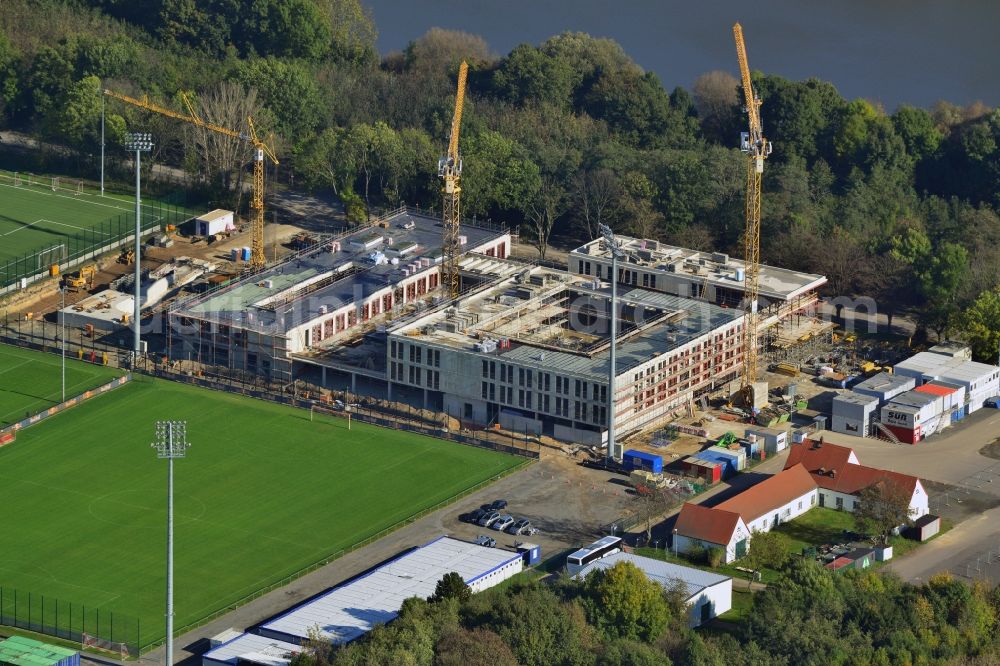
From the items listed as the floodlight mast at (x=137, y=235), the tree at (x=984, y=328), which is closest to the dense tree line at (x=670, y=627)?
the tree at (x=984, y=328)

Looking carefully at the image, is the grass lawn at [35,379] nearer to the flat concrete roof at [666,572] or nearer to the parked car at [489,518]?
the parked car at [489,518]

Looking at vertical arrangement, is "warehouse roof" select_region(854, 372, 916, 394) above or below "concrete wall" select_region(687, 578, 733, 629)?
above

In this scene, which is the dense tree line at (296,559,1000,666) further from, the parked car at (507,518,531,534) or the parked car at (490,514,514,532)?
the parked car at (490,514,514,532)

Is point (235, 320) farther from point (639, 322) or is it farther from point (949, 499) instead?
point (949, 499)

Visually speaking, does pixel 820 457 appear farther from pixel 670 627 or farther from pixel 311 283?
pixel 311 283

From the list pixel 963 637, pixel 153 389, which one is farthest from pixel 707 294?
pixel 963 637

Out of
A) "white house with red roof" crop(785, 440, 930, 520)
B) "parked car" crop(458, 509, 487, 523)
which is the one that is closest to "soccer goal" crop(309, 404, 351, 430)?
"parked car" crop(458, 509, 487, 523)
